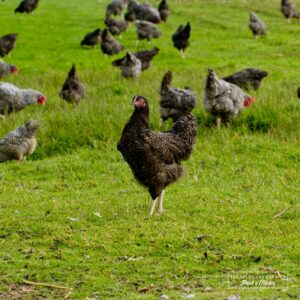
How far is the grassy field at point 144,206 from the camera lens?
29.2ft

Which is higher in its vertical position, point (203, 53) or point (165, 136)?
point (165, 136)

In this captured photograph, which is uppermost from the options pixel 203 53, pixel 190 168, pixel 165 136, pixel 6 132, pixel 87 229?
pixel 165 136

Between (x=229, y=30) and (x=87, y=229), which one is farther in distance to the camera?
(x=229, y=30)

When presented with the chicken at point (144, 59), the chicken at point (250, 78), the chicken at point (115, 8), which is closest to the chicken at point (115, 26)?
the chicken at point (115, 8)

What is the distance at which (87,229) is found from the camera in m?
10.9

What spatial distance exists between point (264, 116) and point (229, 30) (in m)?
19.6

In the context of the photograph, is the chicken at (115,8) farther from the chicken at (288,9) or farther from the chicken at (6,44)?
the chicken at (6,44)

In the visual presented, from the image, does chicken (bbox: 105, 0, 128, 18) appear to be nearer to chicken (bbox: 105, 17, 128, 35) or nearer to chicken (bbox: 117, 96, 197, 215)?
chicken (bbox: 105, 17, 128, 35)

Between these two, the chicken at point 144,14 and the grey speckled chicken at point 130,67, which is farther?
the chicken at point 144,14

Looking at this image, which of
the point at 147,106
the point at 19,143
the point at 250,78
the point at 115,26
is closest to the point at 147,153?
the point at 147,106

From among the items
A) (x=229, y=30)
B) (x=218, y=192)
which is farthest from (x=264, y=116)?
(x=229, y=30)

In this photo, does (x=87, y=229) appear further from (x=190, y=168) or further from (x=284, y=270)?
(x=190, y=168)

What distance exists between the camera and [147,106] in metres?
11.2

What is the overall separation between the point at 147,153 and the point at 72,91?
32.1ft
